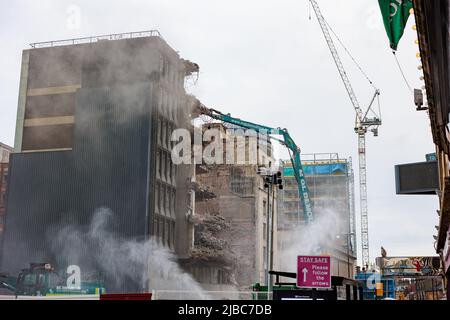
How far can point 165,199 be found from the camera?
41.1m

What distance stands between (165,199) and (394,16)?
104 feet

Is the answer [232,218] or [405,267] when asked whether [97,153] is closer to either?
[232,218]

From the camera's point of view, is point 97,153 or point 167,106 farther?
point 167,106

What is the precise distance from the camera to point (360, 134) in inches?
4139

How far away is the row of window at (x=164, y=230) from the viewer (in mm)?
39188

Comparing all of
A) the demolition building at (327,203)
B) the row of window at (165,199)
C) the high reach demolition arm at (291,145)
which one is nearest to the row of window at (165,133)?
the row of window at (165,199)

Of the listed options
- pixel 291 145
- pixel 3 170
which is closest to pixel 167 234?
pixel 291 145

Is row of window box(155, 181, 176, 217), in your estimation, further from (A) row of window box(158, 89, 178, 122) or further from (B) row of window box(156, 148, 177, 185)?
(A) row of window box(158, 89, 178, 122)

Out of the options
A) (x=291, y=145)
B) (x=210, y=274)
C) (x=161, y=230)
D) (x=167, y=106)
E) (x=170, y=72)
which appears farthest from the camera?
(x=291, y=145)

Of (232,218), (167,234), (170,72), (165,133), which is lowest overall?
(167,234)

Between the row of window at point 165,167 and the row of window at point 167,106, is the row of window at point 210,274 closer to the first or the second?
the row of window at point 165,167

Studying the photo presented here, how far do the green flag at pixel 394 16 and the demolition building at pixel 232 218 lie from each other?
3384 centimetres

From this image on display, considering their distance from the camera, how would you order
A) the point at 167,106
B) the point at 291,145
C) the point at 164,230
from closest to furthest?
1. the point at 164,230
2. the point at 167,106
3. the point at 291,145
